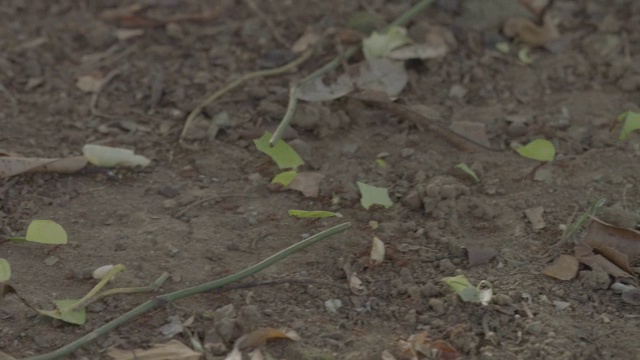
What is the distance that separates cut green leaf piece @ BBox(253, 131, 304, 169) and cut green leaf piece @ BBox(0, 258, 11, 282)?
64 cm

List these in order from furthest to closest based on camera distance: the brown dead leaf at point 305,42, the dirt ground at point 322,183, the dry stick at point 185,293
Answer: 1. the brown dead leaf at point 305,42
2. the dirt ground at point 322,183
3. the dry stick at point 185,293

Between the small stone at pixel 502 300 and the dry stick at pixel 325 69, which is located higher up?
the dry stick at pixel 325 69

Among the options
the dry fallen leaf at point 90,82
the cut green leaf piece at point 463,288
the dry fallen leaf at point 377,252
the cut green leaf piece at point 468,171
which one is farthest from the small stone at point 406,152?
the dry fallen leaf at point 90,82

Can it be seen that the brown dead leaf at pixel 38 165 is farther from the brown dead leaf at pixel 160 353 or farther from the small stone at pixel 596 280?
the small stone at pixel 596 280

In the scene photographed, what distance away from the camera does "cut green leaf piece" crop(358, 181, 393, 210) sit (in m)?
2.15

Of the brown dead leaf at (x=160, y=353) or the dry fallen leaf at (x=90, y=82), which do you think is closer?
the brown dead leaf at (x=160, y=353)

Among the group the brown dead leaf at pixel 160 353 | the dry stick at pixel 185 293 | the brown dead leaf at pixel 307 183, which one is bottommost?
the brown dead leaf at pixel 160 353

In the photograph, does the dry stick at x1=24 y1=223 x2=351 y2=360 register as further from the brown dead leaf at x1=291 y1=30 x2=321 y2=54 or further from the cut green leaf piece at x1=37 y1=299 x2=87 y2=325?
the brown dead leaf at x1=291 y1=30 x2=321 y2=54

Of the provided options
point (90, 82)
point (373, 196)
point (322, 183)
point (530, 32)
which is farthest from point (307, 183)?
point (530, 32)

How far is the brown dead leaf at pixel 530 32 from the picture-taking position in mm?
2791

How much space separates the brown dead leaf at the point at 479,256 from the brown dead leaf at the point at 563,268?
0.35 ft

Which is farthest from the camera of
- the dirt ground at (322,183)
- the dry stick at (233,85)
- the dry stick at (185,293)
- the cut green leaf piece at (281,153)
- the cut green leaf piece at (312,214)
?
the dry stick at (233,85)

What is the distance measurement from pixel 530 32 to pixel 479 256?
3.28 feet

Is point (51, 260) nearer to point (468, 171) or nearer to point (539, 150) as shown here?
point (468, 171)
